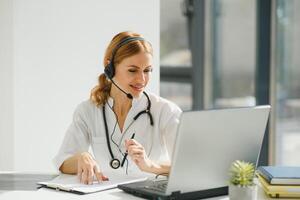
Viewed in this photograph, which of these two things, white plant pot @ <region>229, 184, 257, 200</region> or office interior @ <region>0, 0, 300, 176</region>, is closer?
white plant pot @ <region>229, 184, 257, 200</region>

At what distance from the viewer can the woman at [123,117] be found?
2273mm

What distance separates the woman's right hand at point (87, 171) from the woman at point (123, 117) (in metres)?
0.21

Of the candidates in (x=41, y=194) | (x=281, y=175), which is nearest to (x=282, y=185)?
(x=281, y=175)

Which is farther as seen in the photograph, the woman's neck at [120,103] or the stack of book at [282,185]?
the woman's neck at [120,103]

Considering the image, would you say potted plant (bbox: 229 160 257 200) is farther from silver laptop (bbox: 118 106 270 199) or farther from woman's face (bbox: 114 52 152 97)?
woman's face (bbox: 114 52 152 97)

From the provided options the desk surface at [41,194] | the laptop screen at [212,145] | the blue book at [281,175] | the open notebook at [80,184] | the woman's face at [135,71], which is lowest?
the desk surface at [41,194]

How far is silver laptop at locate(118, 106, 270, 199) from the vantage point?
5.41 feet

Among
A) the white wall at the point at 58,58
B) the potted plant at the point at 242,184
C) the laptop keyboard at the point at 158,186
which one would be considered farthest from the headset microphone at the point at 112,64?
the white wall at the point at 58,58

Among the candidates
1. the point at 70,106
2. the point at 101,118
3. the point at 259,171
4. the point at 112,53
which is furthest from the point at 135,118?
the point at 70,106

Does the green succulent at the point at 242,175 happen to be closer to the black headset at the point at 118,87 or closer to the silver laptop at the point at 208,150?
the silver laptop at the point at 208,150

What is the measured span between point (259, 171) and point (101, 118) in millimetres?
722

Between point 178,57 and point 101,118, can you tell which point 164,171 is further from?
point 178,57

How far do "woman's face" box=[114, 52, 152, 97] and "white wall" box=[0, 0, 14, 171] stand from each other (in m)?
1.07

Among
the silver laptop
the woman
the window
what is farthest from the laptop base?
the window
